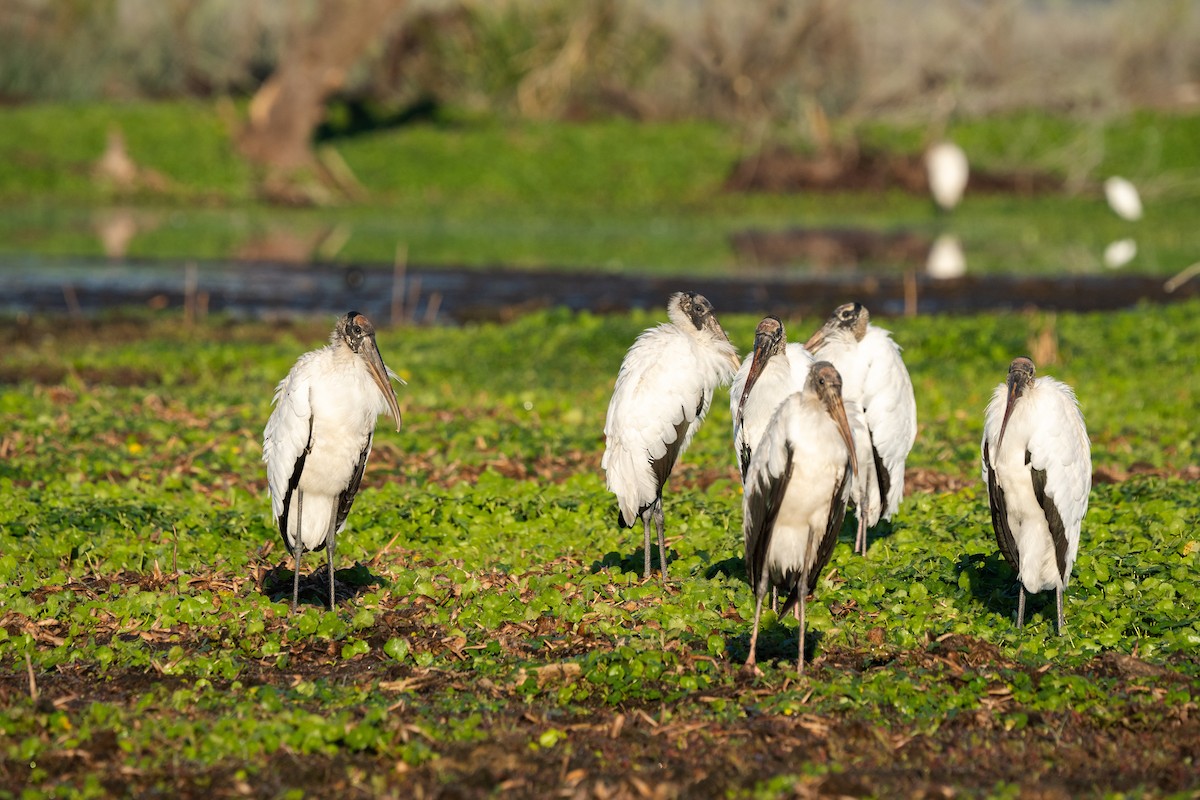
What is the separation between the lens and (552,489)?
9.63 meters

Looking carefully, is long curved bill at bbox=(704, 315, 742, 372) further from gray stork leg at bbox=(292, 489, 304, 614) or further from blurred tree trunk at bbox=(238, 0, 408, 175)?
blurred tree trunk at bbox=(238, 0, 408, 175)

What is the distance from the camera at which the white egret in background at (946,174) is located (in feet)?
112

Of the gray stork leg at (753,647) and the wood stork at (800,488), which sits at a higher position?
the wood stork at (800,488)

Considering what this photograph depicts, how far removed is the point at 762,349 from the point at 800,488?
107 centimetres

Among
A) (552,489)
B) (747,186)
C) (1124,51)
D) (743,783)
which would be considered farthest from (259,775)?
(1124,51)

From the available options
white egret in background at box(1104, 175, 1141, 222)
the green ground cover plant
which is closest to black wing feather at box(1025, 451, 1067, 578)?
the green ground cover plant

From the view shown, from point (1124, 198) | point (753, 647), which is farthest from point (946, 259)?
point (753, 647)

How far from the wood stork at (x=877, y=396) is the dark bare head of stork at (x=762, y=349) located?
1.24 meters

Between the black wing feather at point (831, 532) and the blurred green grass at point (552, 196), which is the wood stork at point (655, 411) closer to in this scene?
the black wing feather at point (831, 532)

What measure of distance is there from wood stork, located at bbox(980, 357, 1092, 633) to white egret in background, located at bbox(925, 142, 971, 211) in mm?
27734

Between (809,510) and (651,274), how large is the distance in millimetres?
17151

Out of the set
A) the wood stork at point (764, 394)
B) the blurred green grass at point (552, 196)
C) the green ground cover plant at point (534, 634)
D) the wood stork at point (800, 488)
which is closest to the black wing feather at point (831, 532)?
the wood stork at point (800, 488)

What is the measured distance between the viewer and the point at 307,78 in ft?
117

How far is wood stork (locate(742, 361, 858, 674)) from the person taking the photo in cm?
650
